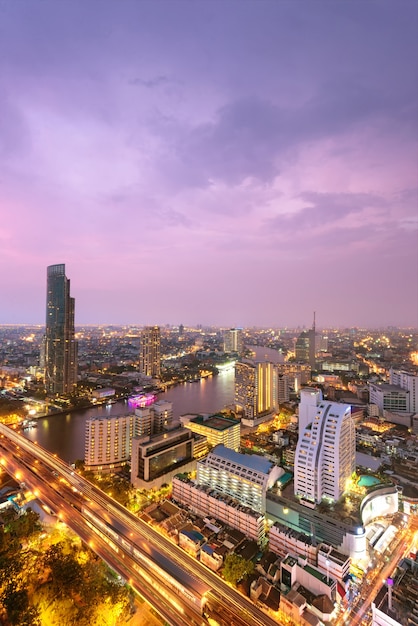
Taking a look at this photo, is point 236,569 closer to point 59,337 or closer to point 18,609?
point 18,609

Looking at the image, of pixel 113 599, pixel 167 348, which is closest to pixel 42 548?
pixel 113 599

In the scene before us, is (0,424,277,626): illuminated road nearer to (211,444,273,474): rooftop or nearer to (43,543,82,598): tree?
(43,543,82,598): tree

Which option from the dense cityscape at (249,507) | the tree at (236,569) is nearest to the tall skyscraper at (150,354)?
the dense cityscape at (249,507)

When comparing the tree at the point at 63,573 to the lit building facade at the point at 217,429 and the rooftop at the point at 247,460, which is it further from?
the lit building facade at the point at 217,429

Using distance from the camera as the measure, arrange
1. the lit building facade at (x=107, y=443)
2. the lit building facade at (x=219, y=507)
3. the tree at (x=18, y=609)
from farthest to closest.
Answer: the lit building facade at (x=107, y=443)
the lit building facade at (x=219, y=507)
the tree at (x=18, y=609)

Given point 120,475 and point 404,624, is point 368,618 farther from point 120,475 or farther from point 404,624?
point 120,475

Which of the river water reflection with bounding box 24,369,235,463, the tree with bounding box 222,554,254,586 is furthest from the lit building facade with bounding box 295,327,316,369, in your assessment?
the tree with bounding box 222,554,254,586
